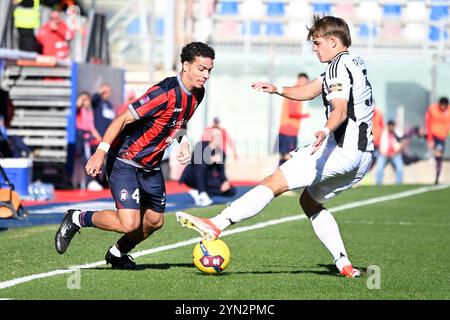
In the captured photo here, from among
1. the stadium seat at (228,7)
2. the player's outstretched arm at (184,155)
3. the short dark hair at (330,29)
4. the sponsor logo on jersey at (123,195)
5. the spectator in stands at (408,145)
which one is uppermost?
the short dark hair at (330,29)

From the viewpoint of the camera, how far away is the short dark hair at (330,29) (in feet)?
30.9

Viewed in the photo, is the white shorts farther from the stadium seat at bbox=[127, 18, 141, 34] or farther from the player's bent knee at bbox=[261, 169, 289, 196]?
the stadium seat at bbox=[127, 18, 141, 34]

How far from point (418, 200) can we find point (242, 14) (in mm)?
12573

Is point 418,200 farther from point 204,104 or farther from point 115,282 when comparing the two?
point 115,282

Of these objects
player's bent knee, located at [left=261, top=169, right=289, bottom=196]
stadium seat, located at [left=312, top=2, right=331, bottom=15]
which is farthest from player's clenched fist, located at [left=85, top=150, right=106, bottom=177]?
stadium seat, located at [left=312, top=2, right=331, bottom=15]

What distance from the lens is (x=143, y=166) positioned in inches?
379

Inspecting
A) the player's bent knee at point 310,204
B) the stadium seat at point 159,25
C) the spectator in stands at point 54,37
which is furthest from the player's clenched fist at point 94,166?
the stadium seat at point 159,25

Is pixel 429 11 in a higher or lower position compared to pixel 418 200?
higher

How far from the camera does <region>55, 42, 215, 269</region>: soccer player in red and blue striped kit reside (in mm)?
9406

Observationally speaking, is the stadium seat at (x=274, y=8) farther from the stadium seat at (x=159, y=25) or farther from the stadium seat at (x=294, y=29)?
the stadium seat at (x=159, y=25)

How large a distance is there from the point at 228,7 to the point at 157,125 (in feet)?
77.7

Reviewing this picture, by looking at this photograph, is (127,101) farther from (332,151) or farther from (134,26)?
(332,151)

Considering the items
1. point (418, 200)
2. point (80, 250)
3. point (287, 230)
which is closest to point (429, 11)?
point (418, 200)
